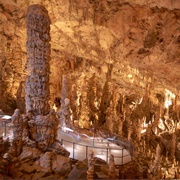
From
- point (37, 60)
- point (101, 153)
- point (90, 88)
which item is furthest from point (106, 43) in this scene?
point (101, 153)

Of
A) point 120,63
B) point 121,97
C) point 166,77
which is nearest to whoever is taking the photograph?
point 166,77

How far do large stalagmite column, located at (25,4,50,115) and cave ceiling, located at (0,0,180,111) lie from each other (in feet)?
8.68

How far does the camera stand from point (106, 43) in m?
12.4

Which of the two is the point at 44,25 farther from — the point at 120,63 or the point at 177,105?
the point at 177,105

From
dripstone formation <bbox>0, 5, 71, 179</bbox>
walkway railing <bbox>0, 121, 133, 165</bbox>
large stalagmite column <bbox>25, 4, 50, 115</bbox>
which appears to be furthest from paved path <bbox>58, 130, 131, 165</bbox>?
large stalagmite column <bbox>25, 4, 50, 115</bbox>

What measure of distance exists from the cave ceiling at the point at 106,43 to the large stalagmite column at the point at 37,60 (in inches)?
104

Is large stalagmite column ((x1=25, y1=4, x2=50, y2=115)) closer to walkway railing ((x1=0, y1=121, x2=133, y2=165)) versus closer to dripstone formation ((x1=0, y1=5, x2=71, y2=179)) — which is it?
dripstone formation ((x1=0, y1=5, x2=71, y2=179))

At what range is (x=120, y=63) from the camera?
13.8 meters

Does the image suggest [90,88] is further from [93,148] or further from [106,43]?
[93,148]

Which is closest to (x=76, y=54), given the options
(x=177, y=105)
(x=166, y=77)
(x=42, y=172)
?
(x=166, y=77)

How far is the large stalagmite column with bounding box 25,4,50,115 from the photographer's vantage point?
26.8 feet

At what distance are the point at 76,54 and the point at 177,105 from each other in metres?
7.39

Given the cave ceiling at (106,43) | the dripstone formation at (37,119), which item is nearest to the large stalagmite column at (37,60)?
the dripstone formation at (37,119)

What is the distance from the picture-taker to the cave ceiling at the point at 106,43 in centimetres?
972
